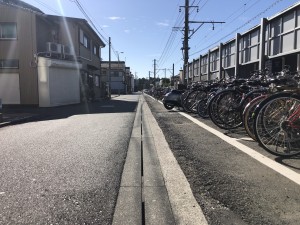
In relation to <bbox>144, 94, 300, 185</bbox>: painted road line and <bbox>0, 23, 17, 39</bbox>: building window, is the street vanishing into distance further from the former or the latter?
<bbox>0, 23, 17, 39</bbox>: building window

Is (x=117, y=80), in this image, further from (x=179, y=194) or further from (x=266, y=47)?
(x=179, y=194)

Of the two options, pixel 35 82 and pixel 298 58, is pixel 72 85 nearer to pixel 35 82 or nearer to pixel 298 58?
pixel 35 82

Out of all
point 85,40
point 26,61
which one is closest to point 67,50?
point 26,61

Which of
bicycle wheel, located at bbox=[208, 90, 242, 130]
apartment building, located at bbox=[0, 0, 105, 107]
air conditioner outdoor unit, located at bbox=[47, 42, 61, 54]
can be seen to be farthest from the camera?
air conditioner outdoor unit, located at bbox=[47, 42, 61, 54]

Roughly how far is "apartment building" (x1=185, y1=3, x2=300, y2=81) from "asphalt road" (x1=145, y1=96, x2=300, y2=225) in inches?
166

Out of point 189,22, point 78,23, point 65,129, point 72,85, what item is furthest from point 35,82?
point 189,22

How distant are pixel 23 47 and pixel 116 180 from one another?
18.9 metres

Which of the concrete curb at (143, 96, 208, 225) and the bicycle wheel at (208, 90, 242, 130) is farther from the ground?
the bicycle wheel at (208, 90, 242, 130)

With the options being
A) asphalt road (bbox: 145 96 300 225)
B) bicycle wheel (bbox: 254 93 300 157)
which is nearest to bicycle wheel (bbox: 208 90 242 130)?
asphalt road (bbox: 145 96 300 225)

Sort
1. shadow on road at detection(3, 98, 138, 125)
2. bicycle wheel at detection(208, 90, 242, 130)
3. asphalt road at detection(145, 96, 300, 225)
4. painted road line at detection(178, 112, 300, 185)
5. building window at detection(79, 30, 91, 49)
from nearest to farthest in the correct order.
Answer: asphalt road at detection(145, 96, 300, 225)
painted road line at detection(178, 112, 300, 185)
bicycle wheel at detection(208, 90, 242, 130)
shadow on road at detection(3, 98, 138, 125)
building window at detection(79, 30, 91, 49)

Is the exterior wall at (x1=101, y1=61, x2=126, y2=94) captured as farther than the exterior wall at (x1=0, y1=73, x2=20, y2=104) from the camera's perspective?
Yes

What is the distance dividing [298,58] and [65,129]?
6.75 meters

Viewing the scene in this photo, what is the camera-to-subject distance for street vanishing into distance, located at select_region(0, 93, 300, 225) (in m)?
3.46

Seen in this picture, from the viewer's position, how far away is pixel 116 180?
15.5 feet
